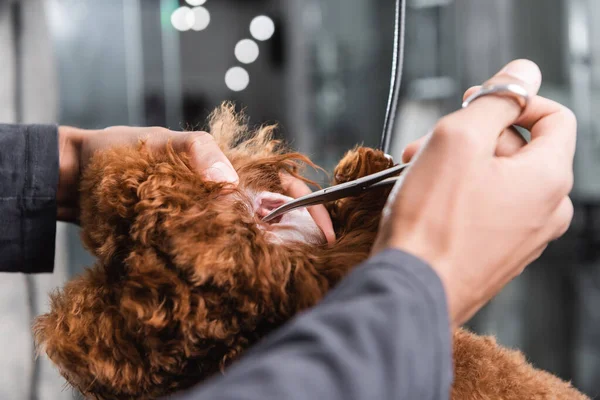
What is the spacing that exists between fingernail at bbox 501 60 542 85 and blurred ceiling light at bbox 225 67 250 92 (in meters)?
2.35

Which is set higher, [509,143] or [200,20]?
[200,20]

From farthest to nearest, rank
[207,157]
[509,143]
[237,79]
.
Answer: [237,79]
[207,157]
[509,143]

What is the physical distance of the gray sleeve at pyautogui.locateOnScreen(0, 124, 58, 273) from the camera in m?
0.60

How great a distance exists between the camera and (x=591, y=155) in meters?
1.94

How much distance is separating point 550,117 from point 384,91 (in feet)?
6.93

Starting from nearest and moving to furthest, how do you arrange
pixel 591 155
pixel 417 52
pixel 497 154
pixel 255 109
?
pixel 497 154 → pixel 591 155 → pixel 417 52 → pixel 255 109

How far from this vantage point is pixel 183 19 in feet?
8.55

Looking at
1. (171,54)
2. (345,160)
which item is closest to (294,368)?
(345,160)

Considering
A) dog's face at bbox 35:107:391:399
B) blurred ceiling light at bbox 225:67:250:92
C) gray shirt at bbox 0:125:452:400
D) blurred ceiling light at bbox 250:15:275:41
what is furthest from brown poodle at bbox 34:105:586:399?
blurred ceiling light at bbox 250:15:275:41

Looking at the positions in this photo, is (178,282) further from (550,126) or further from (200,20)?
(200,20)

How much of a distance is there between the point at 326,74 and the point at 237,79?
1.39ft

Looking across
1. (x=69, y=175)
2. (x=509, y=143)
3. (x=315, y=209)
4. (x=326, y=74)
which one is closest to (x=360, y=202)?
(x=315, y=209)

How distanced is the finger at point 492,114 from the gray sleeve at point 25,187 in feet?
1.45

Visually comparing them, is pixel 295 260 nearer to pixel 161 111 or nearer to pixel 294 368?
pixel 294 368
